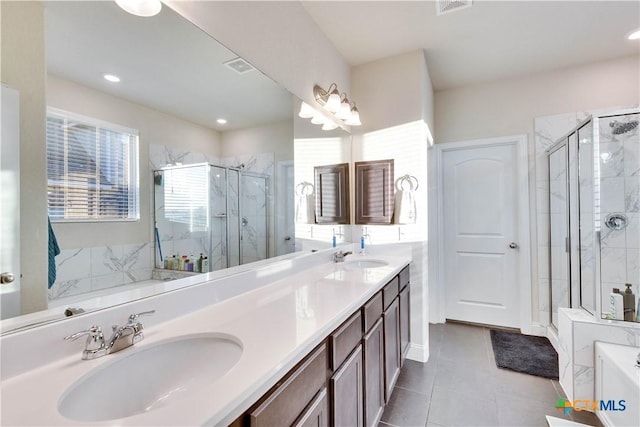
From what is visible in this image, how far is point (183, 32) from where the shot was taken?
117 centimetres

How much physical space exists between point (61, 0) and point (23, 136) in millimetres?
406

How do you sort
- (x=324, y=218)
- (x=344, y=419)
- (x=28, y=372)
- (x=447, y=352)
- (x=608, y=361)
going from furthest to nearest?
1. (x=447, y=352)
2. (x=324, y=218)
3. (x=608, y=361)
4. (x=344, y=419)
5. (x=28, y=372)

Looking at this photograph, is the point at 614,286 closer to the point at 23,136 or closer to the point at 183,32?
the point at 183,32

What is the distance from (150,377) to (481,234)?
3.30 m

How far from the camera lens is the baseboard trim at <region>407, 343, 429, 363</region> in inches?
96.4

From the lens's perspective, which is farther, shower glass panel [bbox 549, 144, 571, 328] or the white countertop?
shower glass panel [bbox 549, 144, 571, 328]

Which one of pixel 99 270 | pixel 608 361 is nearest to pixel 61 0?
pixel 99 270

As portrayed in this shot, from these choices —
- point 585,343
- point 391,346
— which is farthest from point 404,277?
point 585,343

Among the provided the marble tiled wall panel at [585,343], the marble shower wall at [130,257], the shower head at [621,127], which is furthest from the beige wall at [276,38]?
the marble tiled wall panel at [585,343]

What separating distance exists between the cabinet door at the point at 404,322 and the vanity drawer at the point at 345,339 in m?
0.94

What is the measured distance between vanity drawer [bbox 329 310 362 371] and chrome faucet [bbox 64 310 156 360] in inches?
25.0

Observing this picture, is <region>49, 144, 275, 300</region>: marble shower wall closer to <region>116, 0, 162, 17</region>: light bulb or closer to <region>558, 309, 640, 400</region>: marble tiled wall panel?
<region>116, 0, 162, 17</region>: light bulb

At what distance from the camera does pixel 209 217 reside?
1361mm

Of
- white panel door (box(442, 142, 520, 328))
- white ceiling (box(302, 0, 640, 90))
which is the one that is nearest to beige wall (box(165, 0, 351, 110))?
white ceiling (box(302, 0, 640, 90))
